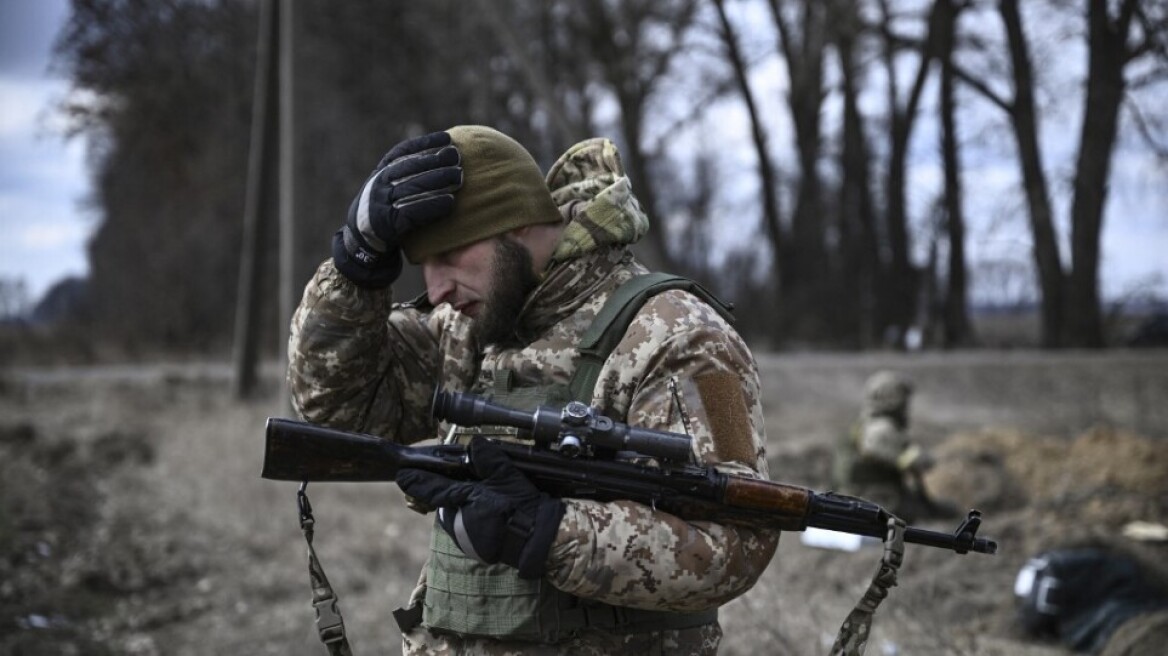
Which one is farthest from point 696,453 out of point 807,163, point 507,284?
point 807,163

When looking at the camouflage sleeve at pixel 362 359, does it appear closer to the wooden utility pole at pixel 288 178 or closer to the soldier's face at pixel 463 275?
the soldier's face at pixel 463 275

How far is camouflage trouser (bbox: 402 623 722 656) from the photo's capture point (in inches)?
101

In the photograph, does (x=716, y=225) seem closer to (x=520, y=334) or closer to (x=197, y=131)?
(x=197, y=131)

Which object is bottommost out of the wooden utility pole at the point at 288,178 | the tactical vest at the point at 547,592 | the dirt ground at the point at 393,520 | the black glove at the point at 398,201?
the dirt ground at the point at 393,520

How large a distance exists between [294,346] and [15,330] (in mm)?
21054

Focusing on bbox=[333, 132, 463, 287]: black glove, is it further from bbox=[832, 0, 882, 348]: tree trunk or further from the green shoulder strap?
bbox=[832, 0, 882, 348]: tree trunk

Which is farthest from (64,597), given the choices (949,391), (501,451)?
(949,391)

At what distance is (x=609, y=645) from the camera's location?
8.48 feet

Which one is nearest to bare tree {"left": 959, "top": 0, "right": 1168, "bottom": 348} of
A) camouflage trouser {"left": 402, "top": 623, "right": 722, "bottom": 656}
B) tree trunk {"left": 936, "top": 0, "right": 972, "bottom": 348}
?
tree trunk {"left": 936, "top": 0, "right": 972, "bottom": 348}

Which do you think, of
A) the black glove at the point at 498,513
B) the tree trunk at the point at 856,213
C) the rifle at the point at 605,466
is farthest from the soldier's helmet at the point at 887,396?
the tree trunk at the point at 856,213

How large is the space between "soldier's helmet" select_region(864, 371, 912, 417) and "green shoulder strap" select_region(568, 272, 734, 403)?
198 inches

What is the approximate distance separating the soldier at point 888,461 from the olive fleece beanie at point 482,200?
5138 millimetres

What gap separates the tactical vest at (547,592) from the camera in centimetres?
254

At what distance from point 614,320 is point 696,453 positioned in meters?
0.34
